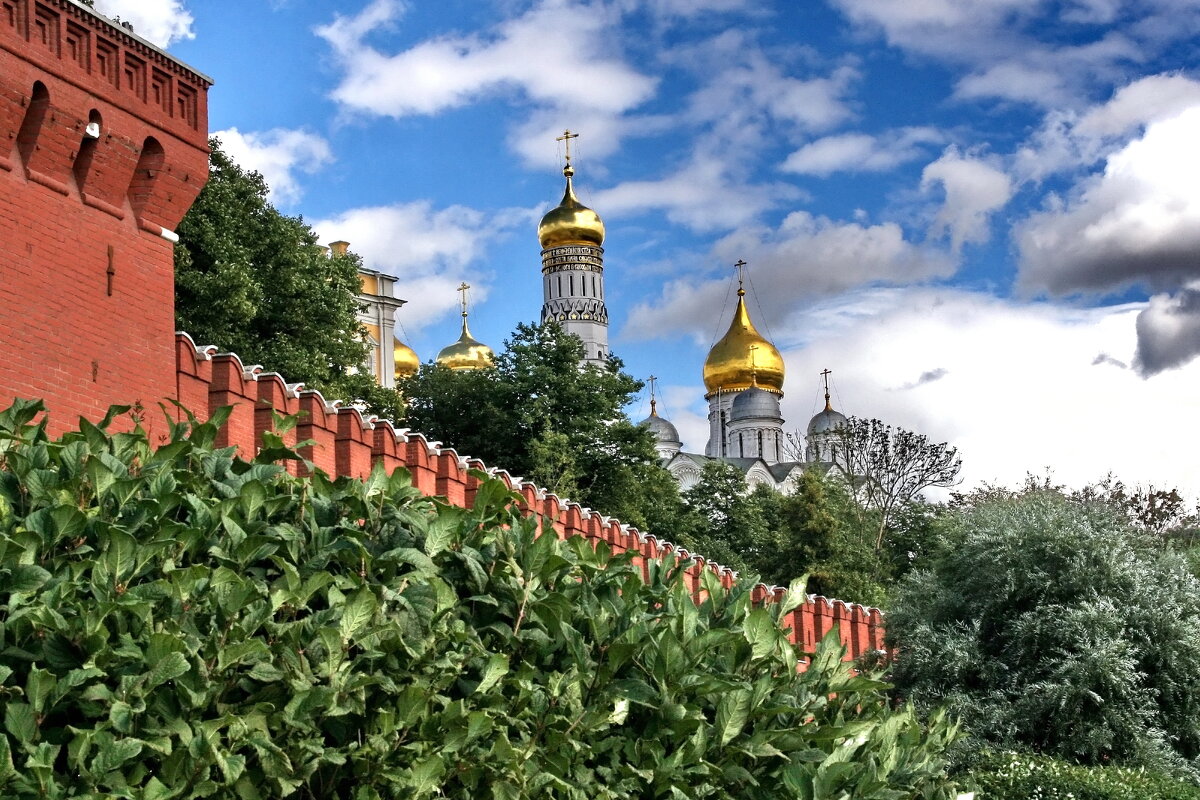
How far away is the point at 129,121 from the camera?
9.12 meters

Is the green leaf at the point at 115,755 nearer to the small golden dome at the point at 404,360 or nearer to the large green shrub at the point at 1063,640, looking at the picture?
the large green shrub at the point at 1063,640

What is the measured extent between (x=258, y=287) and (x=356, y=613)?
62.6ft

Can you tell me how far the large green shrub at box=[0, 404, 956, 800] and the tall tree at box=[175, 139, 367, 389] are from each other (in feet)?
55.9

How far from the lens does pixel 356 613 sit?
4.91 metres

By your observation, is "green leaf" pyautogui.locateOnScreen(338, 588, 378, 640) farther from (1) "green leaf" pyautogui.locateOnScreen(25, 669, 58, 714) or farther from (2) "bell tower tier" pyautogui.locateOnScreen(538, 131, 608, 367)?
(2) "bell tower tier" pyautogui.locateOnScreen(538, 131, 608, 367)

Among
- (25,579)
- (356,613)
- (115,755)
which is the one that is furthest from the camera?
(356,613)

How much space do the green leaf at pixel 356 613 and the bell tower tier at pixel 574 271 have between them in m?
63.0

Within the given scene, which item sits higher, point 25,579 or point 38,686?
point 25,579

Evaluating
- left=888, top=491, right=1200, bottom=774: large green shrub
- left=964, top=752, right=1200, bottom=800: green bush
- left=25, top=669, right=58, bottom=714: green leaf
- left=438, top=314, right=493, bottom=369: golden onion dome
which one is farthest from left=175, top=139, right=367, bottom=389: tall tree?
left=438, top=314, right=493, bottom=369: golden onion dome

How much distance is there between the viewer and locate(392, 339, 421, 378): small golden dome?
48.7 meters

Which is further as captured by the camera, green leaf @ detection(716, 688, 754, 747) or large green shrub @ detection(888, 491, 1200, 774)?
large green shrub @ detection(888, 491, 1200, 774)

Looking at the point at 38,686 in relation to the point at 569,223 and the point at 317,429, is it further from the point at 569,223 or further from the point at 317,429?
the point at 569,223

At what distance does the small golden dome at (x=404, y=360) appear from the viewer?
160 feet

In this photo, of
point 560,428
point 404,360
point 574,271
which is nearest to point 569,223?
point 574,271
